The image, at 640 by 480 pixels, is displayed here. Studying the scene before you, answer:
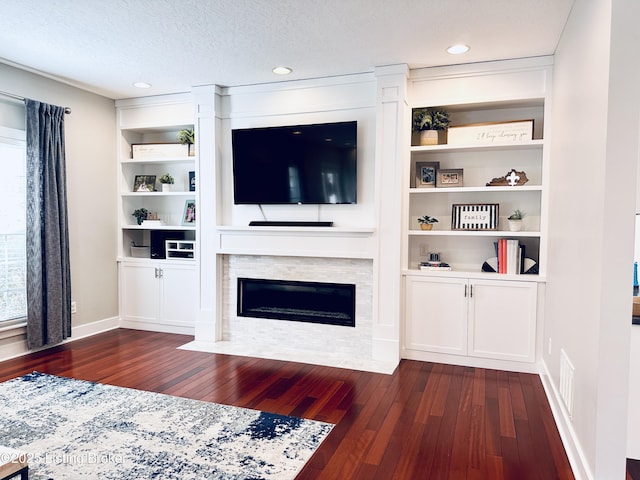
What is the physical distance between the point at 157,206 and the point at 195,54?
87.8 inches

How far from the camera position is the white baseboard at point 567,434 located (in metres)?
2.05

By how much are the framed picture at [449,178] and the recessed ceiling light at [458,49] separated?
0.97 metres

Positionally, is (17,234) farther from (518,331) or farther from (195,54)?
(518,331)

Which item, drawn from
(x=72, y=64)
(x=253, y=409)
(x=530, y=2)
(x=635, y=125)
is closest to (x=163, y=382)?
(x=253, y=409)

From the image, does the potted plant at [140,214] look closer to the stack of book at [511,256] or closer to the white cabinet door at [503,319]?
the white cabinet door at [503,319]

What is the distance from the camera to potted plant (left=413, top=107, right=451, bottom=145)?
12.5ft

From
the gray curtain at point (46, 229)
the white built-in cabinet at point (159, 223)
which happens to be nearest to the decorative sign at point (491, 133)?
the white built-in cabinet at point (159, 223)

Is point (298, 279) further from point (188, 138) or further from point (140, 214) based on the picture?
point (140, 214)

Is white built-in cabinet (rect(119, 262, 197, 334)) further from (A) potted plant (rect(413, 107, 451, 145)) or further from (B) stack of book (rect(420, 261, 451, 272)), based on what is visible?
(A) potted plant (rect(413, 107, 451, 145))

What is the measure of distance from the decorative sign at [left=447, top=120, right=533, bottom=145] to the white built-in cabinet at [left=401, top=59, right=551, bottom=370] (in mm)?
48

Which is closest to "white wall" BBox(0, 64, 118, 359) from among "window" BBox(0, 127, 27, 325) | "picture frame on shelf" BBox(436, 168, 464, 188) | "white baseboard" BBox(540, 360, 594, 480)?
"window" BBox(0, 127, 27, 325)

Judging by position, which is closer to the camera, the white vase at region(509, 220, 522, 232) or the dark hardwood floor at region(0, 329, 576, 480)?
the dark hardwood floor at region(0, 329, 576, 480)

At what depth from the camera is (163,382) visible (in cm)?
337

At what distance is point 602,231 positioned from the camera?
1.87 m
